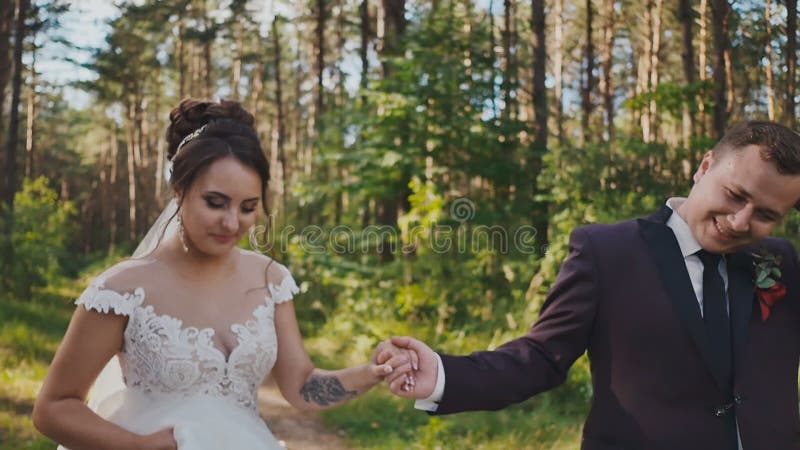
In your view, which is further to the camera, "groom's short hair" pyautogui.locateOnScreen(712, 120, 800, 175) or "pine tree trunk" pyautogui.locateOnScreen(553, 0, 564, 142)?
"pine tree trunk" pyautogui.locateOnScreen(553, 0, 564, 142)

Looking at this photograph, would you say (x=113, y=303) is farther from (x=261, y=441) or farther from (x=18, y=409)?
(x=18, y=409)

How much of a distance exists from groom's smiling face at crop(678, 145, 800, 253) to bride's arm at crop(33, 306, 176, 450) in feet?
6.17

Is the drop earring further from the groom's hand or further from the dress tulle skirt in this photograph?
the groom's hand

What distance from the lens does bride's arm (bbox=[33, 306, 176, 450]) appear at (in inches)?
101

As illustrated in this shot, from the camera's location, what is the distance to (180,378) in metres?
2.79

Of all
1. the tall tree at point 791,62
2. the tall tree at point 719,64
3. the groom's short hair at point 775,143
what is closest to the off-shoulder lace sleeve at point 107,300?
the groom's short hair at point 775,143

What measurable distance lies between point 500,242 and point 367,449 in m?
3.89

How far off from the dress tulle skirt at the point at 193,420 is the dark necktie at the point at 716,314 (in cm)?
156

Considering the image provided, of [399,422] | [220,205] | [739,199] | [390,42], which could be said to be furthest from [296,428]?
[390,42]

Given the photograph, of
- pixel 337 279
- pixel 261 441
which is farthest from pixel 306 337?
pixel 261 441

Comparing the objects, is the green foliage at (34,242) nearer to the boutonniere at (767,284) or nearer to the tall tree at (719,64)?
the tall tree at (719,64)

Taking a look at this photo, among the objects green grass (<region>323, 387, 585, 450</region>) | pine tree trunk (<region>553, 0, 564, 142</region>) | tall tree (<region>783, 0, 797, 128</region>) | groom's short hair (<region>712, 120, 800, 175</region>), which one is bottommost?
green grass (<region>323, 387, 585, 450</region>)

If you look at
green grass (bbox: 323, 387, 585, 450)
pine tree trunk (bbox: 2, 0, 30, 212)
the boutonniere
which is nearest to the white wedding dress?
the boutonniere

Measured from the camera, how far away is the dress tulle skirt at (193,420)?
2.62 metres
